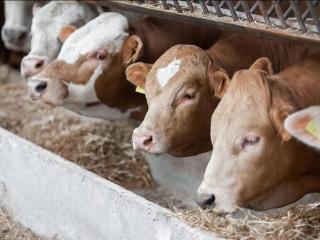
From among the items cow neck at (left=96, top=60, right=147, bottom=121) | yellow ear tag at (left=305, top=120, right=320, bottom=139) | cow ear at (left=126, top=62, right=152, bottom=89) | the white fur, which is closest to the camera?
yellow ear tag at (left=305, top=120, right=320, bottom=139)

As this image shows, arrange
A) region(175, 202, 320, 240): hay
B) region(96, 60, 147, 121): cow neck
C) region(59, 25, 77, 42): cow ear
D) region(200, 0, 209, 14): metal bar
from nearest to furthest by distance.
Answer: region(175, 202, 320, 240): hay
region(200, 0, 209, 14): metal bar
region(96, 60, 147, 121): cow neck
region(59, 25, 77, 42): cow ear

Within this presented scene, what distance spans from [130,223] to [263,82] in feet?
3.39

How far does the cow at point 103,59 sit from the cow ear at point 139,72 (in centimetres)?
46

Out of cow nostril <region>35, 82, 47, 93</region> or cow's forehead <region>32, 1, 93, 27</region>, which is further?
cow's forehead <region>32, 1, 93, 27</region>

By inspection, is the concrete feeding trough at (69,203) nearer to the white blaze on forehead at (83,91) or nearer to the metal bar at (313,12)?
the white blaze on forehead at (83,91)

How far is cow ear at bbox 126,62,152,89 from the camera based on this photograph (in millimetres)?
5020

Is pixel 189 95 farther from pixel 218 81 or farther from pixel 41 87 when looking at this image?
pixel 41 87

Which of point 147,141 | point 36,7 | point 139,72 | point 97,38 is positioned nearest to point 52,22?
point 36,7

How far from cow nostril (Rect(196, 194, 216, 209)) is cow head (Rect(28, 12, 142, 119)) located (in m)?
1.72

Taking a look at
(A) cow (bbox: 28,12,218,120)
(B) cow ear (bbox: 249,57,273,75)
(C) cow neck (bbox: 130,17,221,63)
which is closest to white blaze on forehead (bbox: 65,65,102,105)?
(A) cow (bbox: 28,12,218,120)

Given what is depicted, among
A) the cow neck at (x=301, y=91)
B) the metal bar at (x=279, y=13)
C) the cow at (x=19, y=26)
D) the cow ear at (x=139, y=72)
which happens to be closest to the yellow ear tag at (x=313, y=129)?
the cow neck at (x=301, y=91)

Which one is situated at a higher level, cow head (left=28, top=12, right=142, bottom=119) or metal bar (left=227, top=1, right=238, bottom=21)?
metal bar (left=227, top=1, right=238, bottom=21)

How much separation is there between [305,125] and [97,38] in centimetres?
216

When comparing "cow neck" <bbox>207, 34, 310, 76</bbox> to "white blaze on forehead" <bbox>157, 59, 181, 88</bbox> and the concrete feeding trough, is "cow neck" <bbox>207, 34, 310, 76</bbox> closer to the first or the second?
"white blaze on forehead" <bbox>157, 59, 181, 88</bbox>
